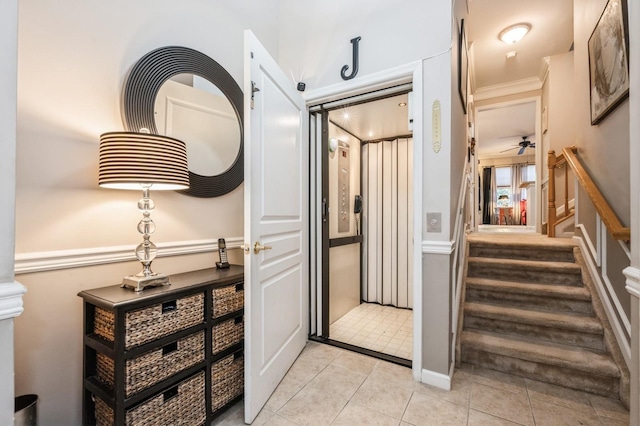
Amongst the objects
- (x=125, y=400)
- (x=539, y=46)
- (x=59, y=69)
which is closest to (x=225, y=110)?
(x=59, y=69)

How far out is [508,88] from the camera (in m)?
4.57

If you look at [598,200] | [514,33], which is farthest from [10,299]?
[514,33]

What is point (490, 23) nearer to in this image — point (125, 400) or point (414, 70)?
point (414, 70)

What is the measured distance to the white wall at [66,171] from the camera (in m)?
1.15

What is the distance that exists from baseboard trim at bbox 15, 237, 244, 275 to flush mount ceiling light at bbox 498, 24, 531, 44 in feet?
13.2

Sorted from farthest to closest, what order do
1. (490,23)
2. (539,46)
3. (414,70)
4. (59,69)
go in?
(539,46), (490,23), (414,70), (59,69)

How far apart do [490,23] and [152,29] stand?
341 centimetres

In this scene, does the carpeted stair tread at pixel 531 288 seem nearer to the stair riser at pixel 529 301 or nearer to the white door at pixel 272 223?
the stair riser at pixel 529 301

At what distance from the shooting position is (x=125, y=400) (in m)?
1.10

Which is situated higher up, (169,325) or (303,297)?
(169,325)

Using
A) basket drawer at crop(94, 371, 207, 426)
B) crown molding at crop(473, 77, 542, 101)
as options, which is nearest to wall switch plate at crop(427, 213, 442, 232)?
basket drawer at crop(94, 371, 207, 426)

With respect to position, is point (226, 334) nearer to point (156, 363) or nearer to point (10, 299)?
point (156, 363)

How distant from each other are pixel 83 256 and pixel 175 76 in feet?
3.57

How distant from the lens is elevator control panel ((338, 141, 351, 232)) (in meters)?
3.14
